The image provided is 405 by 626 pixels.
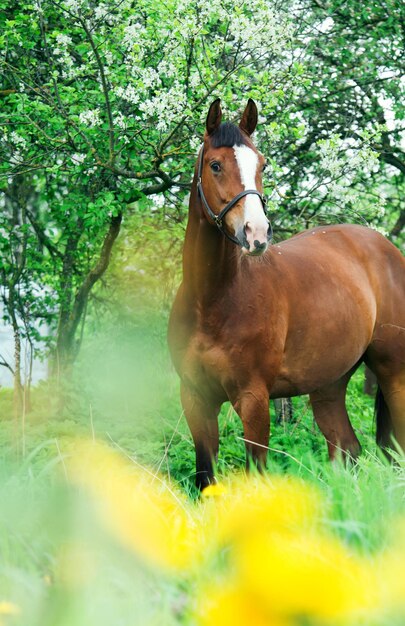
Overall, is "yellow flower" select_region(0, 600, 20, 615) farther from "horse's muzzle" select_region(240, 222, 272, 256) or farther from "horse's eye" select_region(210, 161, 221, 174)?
"horse's eye" select_region(210, 161, 221, 174)

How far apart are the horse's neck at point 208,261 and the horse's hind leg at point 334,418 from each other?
65.9 inches

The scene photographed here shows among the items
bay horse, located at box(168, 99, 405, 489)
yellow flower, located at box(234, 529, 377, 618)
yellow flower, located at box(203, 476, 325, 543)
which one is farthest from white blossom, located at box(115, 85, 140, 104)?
yellow flower, located at box(234, 529, 377, 618)

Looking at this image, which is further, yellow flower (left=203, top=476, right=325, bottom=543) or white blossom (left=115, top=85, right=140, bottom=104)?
white blossom (left=115, top=85, right=140, bottom=104)

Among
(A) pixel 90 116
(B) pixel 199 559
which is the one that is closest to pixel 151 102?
(A) pixel 90 116

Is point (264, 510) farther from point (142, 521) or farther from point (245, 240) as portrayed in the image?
point (245, 240)

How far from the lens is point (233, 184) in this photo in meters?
3.97

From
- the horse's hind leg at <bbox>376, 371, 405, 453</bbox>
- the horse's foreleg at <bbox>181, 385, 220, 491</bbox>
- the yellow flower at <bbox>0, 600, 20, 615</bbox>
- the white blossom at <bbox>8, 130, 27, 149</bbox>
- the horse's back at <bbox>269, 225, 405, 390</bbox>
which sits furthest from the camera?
the horse's hind leg at <bbox>376, 371, 405, 453</bbox>

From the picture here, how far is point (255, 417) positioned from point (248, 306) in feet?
1.91

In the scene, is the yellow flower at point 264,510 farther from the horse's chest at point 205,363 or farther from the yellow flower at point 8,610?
the horse's chest at point 205,363

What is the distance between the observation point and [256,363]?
4.32m

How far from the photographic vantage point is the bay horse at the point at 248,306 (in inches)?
159

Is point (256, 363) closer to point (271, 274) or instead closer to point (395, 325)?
point (271, 274)

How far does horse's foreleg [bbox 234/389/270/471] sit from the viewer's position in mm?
4242

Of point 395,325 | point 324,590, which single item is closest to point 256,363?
point 395,325
